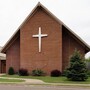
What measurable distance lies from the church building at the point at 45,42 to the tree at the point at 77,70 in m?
8.29

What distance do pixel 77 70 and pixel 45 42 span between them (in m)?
11.0

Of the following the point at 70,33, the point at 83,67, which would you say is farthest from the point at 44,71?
the point at 83,67

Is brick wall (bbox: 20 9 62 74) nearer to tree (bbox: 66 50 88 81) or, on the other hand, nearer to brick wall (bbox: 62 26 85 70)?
brick wall (bbox: 62 26 85 70)

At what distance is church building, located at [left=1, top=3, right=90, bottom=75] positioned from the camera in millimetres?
42375

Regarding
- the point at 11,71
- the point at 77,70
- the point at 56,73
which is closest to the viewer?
the point at 77,70

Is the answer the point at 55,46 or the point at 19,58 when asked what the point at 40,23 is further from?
the point at 19,58

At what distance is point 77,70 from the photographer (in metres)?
33.1

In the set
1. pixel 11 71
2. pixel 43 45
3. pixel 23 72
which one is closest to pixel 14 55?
pixel 11 71

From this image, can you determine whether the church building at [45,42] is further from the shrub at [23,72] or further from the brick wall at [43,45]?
the shrub at [23,72]

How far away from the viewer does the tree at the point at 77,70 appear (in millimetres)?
32562

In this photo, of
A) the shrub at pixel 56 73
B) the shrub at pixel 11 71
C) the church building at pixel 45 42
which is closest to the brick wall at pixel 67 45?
the church building at pixel 45 42

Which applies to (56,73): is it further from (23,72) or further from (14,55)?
(14,55)

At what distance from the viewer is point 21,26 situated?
44281 millimetres

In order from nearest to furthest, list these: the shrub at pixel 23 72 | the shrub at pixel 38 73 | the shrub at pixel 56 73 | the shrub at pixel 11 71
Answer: the shrub at pixel 56 73
the shrub at pixel 38 73
the shrub at pixel 23 72
the shrub at pixel 11 71
